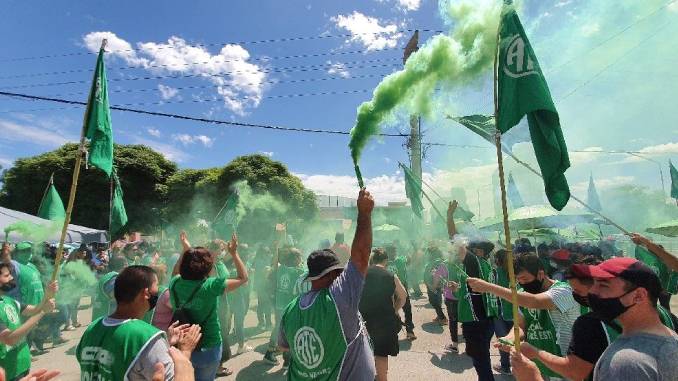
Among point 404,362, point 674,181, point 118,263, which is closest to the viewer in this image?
point 404,362

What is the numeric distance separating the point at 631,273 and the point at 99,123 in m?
5.21

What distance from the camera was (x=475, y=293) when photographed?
5.43m

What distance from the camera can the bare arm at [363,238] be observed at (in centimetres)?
262

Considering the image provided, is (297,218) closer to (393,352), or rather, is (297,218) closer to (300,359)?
(393,352)

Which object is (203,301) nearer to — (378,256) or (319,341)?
(319,341)

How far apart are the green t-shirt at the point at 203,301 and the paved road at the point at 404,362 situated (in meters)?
2.93

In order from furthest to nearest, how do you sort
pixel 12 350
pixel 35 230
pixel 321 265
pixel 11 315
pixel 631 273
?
pixel 35 230, pixel 12 350, pixel 11 315, pixel 321 265, pixel 631 273

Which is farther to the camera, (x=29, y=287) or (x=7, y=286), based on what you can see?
(x=29, y=287)

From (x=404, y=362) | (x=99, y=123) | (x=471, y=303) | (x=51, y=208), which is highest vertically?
(x=99, y=123)

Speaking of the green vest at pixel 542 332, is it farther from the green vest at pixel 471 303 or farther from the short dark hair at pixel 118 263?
the short dark hair at pixel 118 263

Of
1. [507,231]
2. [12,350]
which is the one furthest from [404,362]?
[12,350]

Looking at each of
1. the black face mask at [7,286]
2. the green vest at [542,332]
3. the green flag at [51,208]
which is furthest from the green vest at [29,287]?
the green flag at [51,208]

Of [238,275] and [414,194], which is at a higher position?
[414,194]

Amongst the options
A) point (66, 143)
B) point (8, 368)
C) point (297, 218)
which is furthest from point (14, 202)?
point (8, 368)
